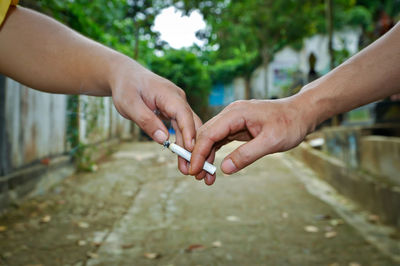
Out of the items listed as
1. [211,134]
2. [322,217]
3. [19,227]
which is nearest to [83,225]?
[19,227]

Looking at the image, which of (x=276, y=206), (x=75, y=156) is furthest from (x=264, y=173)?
(x=75, y=156)

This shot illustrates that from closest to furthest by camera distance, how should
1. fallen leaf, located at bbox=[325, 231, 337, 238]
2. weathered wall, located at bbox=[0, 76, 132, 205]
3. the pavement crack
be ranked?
the pavement crack → fallen leaf, located at bbox=[325, 231, 337, 238] → weathered wall, located at bbox=[0, 76, 132, 205]

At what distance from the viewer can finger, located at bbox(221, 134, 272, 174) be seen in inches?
41.1

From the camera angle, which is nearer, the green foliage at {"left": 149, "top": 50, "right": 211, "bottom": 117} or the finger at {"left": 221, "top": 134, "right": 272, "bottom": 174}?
the finger at {"left": 221, "top": 134, "right": 272, "bottom": 174}

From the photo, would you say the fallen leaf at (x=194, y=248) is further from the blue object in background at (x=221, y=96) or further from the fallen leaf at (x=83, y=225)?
the blue object in background at (x=221, y=96)

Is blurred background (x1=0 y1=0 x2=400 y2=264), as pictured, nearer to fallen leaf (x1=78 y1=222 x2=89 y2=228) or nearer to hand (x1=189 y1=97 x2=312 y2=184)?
hand (x1=189 y1=97 x2=312 y2=184)

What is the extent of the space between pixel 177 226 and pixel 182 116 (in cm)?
215

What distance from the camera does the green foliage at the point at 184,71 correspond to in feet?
5.74

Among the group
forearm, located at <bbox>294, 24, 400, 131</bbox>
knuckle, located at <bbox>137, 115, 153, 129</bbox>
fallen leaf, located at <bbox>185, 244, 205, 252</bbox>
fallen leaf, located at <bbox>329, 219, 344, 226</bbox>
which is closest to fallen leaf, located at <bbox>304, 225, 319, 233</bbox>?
fallen leaf, located at <bbox>329, 219, 344, 226</bbox>

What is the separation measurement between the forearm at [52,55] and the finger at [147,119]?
0.15 meters

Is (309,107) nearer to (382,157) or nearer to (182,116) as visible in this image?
(182,116)

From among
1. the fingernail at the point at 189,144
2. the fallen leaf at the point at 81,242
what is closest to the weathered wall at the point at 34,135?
the fallen leaf at the point at 81,242

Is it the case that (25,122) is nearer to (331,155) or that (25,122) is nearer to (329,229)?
(329,229)

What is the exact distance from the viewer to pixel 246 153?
1.05 meters
